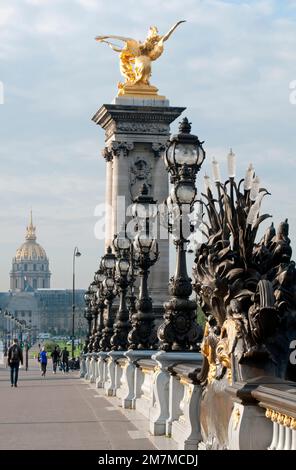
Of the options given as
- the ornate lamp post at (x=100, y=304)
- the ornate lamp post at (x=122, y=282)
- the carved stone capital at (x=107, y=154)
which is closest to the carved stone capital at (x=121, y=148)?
the carved stone capital at (x=107, y=154)

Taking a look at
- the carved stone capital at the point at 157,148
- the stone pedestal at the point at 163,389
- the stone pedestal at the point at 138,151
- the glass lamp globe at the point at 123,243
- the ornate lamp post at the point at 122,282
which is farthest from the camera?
the carved stone capital at the point at 157,148

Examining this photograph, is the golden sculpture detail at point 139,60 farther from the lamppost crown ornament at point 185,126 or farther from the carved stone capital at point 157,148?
the lamppost crown ornament at point 185,126

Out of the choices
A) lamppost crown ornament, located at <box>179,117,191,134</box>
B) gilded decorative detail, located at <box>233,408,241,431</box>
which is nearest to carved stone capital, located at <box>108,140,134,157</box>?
lamppost crown ornament, located at <box>179,117,191,134</box>

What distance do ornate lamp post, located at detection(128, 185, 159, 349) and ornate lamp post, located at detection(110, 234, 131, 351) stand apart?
471cm

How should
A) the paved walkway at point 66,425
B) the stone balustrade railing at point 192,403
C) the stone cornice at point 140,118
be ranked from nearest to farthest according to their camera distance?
the stone balustrade railing at point 192,403 < the paved walkway at point 66,425 < the stone cornice at point 140,118

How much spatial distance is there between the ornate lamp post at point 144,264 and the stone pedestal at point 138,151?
50815 millimetres

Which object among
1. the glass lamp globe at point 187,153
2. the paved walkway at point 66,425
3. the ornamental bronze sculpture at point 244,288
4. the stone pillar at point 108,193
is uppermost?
the stone pillar at point 108,193

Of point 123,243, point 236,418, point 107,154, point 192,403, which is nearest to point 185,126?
point 192,403

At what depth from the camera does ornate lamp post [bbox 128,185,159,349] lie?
975 inches

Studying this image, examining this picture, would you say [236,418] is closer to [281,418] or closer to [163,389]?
[281,418]

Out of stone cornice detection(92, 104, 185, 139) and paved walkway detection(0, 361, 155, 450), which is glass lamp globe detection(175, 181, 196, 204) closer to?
paved walkway detection(0, 361, 155, 450)

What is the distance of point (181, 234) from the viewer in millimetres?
18562

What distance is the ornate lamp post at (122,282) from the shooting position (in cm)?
3141
